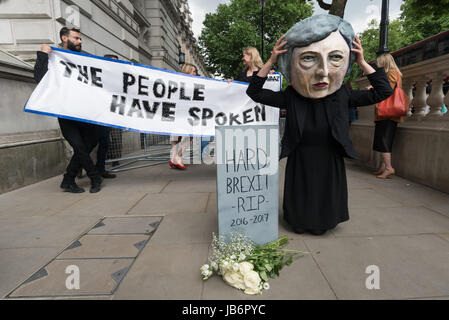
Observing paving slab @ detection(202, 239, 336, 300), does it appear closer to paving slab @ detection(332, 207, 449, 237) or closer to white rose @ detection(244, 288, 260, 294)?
white rose @ detection(244, 288, 260, 294)

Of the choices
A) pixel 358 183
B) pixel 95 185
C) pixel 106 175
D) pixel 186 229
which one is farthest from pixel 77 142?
pixel 358 183

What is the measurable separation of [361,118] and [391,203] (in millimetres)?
3643

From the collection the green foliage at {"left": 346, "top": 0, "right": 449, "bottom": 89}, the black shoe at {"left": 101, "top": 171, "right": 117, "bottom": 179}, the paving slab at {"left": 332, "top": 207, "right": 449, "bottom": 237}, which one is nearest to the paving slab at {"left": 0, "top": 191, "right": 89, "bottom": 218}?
the black shoe at {"left": 101, "top": 171, "right": 117, "bottom": 179}

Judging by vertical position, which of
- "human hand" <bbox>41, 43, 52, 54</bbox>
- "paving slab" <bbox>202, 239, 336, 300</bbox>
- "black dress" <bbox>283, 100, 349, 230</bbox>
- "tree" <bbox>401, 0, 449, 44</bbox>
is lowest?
"paving slab" <bbox>202, 239, 336, 300</bbox>

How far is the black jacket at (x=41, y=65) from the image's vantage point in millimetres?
4016

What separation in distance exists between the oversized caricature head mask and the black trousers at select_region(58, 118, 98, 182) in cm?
338

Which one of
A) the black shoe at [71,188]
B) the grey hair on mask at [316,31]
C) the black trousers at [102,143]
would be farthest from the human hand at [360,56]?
the black trousers at [102,143]

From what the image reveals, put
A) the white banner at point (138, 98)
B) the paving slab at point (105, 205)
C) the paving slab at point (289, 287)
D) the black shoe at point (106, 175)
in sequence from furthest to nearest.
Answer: the black shoe at point (106, 175), the white banner at point (138, 98), the paving slab at point (105, 205), the paving slab at point (289, 287)

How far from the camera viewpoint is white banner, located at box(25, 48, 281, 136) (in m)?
4.22

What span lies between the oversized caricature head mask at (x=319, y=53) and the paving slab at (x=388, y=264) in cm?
139

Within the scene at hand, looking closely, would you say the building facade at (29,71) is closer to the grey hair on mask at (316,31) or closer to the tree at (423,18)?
the grey hair on mask at (316,31)

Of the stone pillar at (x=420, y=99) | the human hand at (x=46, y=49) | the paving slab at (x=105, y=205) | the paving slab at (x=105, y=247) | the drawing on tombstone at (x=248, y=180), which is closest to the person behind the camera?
the drawing on tombstone at (x=248, y=180)

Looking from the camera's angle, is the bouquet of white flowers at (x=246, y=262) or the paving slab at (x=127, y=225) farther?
the paving slab at (x=127, y=225)

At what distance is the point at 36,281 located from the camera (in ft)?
6.89
